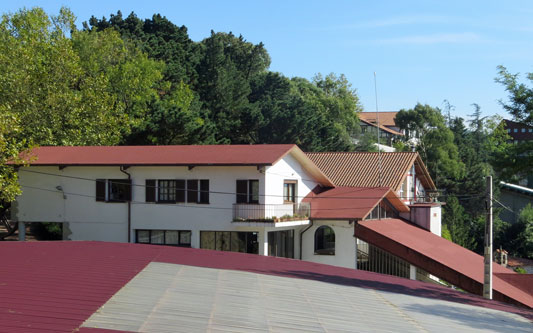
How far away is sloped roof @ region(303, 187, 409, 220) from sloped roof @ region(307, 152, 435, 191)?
227 cm

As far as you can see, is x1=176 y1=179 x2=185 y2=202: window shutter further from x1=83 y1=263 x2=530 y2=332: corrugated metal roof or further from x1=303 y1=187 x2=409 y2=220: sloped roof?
x1=83 y1=263 x2=530 y2=332: corrugated metal roof

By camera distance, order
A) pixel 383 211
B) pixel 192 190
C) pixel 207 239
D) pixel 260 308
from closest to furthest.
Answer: pixel 260 308 → pixel 207 239 → pixel 192 190 → pixel 383 211

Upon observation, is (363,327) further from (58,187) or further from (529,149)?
(58,187)

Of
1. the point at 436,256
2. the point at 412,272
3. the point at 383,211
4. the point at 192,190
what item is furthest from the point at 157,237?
the point at 436,256

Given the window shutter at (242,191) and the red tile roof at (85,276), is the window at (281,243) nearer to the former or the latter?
the window shutter at (242,191)

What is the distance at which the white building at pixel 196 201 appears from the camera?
1224 inches

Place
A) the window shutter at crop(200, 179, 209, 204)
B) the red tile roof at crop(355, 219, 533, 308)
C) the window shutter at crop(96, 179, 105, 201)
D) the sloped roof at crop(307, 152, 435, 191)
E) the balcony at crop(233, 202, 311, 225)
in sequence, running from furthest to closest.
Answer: the sloped roof at crop(307, 152, 435, 191), the window shutter at crop(96, 179, 105, 201), the window shutter at crop(200, 179, 209, 204), the balcony at crop(233, 202, 311, 225), the red tile roof at crop(355, 219, 533, 308)

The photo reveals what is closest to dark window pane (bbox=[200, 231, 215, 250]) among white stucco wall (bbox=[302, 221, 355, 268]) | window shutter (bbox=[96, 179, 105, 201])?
white stucco wall (bbox=[302, 221, 355, 268])

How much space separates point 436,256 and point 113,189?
1576 cm

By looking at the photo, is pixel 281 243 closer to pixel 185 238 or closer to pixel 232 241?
pixel 232 241

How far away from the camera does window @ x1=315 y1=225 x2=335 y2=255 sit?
3358cm

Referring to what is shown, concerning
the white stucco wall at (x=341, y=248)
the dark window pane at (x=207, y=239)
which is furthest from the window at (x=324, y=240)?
the dark window pane at (x=207, y=239)

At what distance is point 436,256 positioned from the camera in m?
29.5

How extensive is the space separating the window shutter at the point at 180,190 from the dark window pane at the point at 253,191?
10.8 ft
